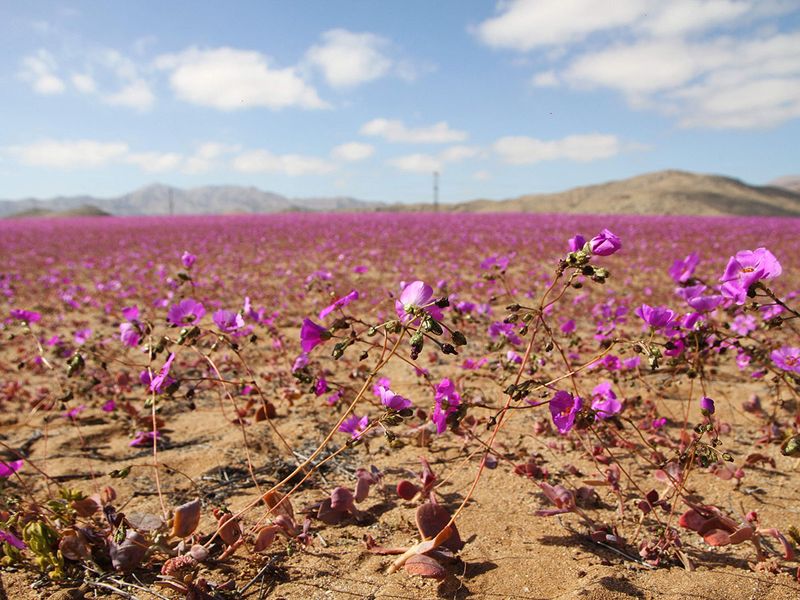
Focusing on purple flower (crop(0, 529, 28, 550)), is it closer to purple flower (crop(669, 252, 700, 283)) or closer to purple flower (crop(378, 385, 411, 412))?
purple flower (crop(378, 385, 411, 412))

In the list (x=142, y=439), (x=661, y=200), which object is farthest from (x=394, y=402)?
(x=661, y=200)

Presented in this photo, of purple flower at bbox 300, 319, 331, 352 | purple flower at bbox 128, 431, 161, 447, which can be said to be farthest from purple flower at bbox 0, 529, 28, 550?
purple flower at bbox 300, 319, 331, 352

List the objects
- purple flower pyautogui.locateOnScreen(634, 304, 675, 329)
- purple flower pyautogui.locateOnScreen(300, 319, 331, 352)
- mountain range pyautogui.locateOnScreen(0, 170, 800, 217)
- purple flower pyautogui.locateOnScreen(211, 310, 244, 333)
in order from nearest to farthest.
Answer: purple flower pyautogui.locateOnScreen(300, 319, 331, 352) < purple flower pyautogui.locateOnScreen(634, 304, 675, 329) < purple flower pyautogui.locateOnScreen(211, 310, 244, 333) < mountain range pyautogui.locateOnScreen(0, 170, 800, 217)

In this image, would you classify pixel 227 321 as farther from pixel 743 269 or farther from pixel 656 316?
pixel 743 269

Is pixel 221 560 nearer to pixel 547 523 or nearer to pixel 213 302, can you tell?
pixel 547 523

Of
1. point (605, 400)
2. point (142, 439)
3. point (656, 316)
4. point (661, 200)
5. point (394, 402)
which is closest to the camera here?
point (394, 402)

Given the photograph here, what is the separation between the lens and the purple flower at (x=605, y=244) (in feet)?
4.18

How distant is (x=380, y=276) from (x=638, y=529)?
765cm

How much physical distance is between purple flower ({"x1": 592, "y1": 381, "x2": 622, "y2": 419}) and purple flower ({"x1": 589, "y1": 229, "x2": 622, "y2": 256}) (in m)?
0.75

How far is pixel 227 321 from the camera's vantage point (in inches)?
72.7

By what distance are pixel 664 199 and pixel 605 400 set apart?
152ft

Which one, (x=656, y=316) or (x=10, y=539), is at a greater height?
(x=656, y=316)

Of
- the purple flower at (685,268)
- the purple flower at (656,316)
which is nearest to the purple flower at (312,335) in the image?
the purple flower at (656,316)

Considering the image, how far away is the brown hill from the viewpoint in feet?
135
